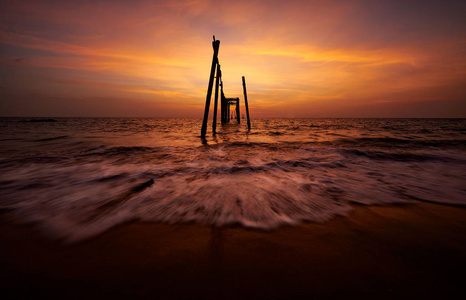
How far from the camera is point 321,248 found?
4.86 feet

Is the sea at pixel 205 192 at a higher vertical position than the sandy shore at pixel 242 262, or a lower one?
lower

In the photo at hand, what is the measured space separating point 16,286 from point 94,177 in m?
3.01

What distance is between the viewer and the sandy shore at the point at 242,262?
1.08m

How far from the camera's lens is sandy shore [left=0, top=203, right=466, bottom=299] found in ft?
3.54

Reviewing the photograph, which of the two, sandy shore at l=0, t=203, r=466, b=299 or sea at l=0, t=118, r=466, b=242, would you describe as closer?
sandy shore at l=0, t=203, r=466, b=299

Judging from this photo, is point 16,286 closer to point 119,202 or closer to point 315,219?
point 119,202

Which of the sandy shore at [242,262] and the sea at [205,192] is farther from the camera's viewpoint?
the sea at [205,192]

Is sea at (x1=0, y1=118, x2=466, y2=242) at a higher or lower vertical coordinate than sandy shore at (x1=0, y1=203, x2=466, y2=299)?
lower

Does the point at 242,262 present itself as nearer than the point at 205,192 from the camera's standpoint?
Yes

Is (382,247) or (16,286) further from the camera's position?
(382,247)

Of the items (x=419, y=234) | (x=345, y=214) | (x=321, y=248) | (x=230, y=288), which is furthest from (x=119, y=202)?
(x=419, y=234)

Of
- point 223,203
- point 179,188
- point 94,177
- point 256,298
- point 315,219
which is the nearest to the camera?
point 256,298

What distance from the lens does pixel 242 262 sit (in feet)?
4.33

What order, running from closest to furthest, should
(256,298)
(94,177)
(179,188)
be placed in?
(256,298) < (179,188) < (94,177)
